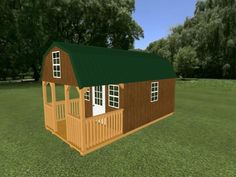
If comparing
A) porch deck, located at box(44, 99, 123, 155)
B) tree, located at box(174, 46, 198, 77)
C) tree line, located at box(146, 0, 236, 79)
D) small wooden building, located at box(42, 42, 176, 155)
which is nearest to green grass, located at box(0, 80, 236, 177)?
porch deck, located at box(44, 99, 123, 155)

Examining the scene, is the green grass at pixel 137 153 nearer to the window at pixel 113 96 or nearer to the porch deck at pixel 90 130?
the porch deck at pixel 90 130

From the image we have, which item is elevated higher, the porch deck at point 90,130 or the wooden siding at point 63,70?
the wooden siding at point 63,70

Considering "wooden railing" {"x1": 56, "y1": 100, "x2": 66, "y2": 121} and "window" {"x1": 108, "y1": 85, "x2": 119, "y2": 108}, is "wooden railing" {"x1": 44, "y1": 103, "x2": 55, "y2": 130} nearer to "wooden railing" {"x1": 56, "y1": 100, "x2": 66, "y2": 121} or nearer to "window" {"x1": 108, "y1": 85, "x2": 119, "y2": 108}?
"wooden railing" {"x1": 56, "y1": 100, "x2": 66, "y2": 121}

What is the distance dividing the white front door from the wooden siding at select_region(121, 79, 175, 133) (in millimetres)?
1539

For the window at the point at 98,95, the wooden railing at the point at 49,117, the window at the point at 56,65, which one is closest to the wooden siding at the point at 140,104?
the window at the point at 98,95

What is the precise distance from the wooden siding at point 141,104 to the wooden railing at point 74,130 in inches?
91.1

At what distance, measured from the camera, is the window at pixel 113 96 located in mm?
8133

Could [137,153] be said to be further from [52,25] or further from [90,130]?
[52,25]

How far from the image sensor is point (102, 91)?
8.94 meters

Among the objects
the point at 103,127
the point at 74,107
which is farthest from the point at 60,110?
the point at 103,127

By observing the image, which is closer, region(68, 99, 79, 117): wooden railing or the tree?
region(68, 99, 79, 117): wooden railing

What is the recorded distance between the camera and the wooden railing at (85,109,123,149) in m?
6.57

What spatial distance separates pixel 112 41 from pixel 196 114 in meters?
30.1

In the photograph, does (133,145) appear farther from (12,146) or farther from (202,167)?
(12,146)
